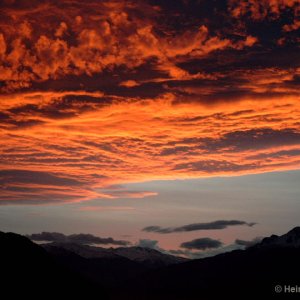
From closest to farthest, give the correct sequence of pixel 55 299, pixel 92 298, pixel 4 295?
pixel 4 295 < pixel 55 299 < pixel 92 298

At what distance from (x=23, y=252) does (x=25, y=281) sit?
80.9 feet

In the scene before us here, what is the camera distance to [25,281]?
17588 centimetres

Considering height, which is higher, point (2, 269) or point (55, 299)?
point (2, 269)

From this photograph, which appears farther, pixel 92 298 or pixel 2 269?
pixel 92 298

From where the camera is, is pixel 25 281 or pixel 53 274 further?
pixel 53 274

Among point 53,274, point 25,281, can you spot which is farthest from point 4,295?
point 53,274

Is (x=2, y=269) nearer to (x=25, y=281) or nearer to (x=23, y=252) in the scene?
(x=25, y=281)

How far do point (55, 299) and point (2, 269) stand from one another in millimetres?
22637

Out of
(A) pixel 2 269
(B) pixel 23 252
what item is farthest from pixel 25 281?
(B) pixel 23 252

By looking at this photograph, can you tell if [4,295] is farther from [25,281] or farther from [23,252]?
[23,252]

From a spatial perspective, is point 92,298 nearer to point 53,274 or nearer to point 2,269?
point 53,274

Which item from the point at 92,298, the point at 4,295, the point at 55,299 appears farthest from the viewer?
the point at 92,298

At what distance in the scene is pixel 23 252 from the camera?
19888cm

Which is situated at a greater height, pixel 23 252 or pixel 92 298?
pixel 23 252
